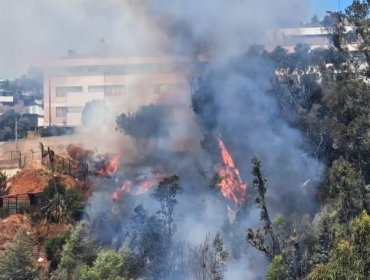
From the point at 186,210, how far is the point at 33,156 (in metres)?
21.4

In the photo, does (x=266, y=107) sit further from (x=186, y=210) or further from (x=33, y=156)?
(x=33, y=156)

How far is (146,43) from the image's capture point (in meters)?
42.2

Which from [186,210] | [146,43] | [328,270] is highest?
[146,43]

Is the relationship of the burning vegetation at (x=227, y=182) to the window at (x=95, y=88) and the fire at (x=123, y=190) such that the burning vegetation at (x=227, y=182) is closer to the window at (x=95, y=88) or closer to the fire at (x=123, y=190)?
the fire at (x=123, y=190)

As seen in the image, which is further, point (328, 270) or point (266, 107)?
point (266, 107)

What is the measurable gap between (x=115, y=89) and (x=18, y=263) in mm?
34229

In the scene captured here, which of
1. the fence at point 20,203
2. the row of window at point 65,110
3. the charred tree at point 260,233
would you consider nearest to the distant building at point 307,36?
the row of window at point 65,110

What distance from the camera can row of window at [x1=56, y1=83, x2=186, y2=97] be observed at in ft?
138

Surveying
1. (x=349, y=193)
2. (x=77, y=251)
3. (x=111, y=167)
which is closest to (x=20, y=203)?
(x=111, y=167)

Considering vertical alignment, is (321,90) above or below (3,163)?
above

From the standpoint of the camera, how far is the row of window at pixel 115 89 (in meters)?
42.0

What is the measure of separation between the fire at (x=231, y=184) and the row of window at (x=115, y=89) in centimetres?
1005

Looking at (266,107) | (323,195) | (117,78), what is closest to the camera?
(323,195)

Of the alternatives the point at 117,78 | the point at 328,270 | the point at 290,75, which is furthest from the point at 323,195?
the point at 117,78
